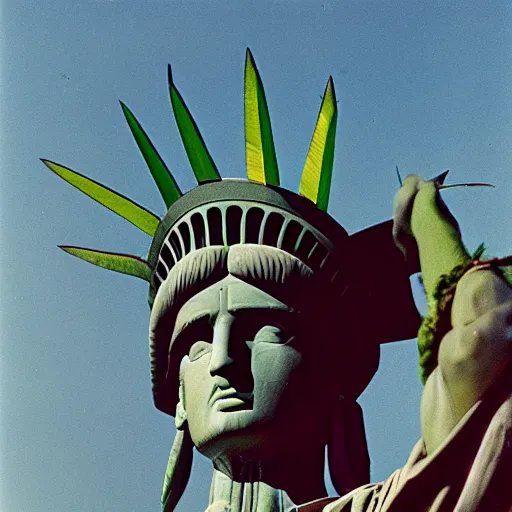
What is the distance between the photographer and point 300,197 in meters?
11.3

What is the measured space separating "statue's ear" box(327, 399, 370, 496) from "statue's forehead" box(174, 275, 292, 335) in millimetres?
865

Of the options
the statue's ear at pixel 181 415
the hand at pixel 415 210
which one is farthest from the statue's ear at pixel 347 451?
the hand at pixel 415 210

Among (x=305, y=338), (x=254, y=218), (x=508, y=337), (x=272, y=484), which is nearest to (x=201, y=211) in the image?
(x=254, y=218)

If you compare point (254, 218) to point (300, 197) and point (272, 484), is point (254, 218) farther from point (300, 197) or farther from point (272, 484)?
point (272, 484)

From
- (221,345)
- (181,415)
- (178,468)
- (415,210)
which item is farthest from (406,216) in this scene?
(178,468)

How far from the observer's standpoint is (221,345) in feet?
35.5

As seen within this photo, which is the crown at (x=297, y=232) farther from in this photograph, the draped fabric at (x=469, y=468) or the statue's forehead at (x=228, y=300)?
the draped fabric at (x=469, y=468)

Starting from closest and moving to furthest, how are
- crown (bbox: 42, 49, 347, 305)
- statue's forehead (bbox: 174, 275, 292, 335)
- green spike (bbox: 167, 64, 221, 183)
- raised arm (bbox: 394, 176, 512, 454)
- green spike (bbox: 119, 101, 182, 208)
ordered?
raised arm (bbox: 394, 176, 512, 454) → statue's forehead (bbox: 174, 275, 292, 335) → crown (bbox: 42, 49, 347, 305) → green spike (bbox: 167, 64, 221, 183) → green spike (bbox: 119, 101, 182, 208)

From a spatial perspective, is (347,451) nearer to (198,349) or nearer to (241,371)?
(241,371)

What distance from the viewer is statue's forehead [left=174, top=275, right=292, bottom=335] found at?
10953 millimetres

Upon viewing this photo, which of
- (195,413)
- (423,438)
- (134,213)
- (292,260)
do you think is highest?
(134,213)

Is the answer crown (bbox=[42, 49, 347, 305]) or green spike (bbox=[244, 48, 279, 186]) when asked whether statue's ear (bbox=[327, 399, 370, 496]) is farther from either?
green spike (bbox=[244, 48, 279, 186])

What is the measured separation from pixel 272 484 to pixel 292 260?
1.61 meters

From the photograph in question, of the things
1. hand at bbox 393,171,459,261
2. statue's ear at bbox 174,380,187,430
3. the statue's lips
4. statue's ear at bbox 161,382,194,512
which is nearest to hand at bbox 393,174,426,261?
hand at bbox 393,171,459,261
